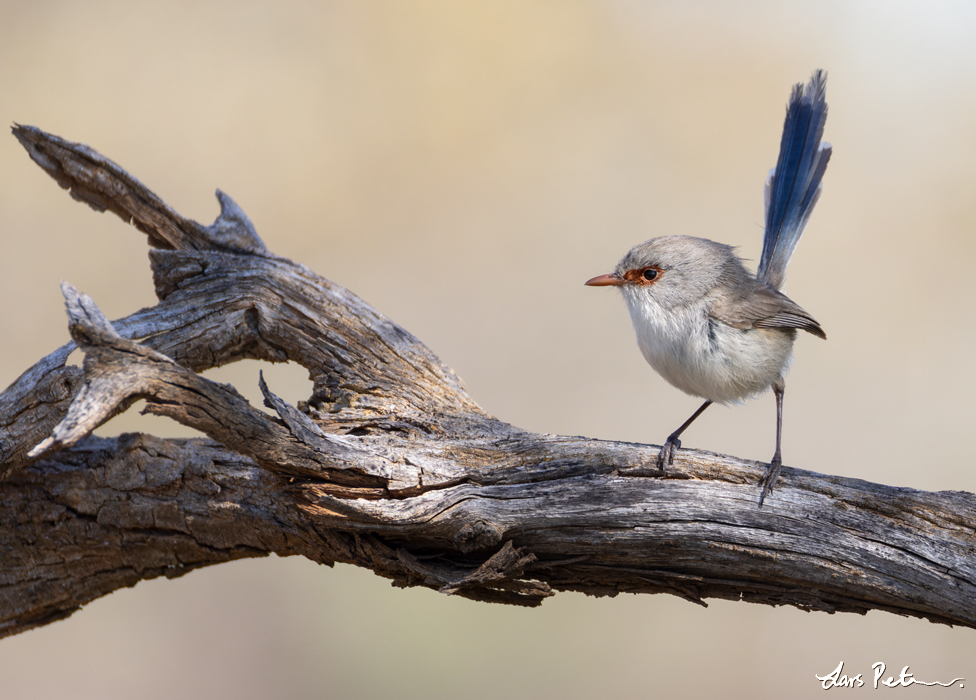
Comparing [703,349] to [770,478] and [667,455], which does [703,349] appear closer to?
[667,455]

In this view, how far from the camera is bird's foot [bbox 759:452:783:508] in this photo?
263cm

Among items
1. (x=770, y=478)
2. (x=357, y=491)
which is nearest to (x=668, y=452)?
(x=770, y=478)

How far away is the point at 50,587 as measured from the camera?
3.15 metres

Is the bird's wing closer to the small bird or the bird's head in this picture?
the small bird

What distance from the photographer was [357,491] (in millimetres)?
2629

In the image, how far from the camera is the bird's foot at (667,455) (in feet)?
8.92

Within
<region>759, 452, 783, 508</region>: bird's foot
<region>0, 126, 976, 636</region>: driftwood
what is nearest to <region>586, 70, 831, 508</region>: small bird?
<region>759, 452, 783, 508</region>: bird's foot

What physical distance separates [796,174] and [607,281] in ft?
3.50

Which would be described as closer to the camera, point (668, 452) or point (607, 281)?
point (668, 452)

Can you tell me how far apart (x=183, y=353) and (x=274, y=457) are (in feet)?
3.61

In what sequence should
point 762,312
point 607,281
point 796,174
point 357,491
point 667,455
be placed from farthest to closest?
point 796,174, point 607,281, point 762,312, point 667,455, point 357,491

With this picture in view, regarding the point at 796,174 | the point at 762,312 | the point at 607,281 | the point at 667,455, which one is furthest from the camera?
A: the point at 796,174

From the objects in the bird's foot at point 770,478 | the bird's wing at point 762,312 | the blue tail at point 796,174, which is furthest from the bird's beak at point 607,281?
the bird's foot at point 770,478

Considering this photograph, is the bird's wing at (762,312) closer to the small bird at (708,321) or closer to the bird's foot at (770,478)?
the small bird at (708,321)
